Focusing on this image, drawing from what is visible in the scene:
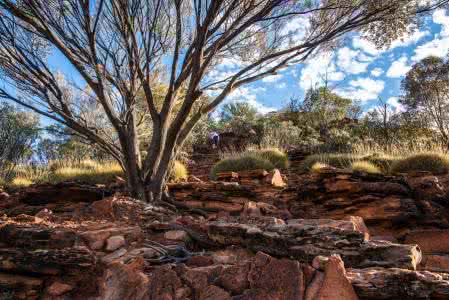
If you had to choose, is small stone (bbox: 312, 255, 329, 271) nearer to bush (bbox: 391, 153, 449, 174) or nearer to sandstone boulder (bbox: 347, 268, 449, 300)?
sandstone boulder (bbox: 347, 268, 449, 300)

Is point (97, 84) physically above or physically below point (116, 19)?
below

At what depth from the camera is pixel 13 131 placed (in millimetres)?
19500

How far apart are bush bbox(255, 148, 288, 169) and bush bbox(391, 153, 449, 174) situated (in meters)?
3.15

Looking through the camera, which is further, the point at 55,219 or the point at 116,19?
the point at 116,19

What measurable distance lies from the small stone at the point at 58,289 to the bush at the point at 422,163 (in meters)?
7.61

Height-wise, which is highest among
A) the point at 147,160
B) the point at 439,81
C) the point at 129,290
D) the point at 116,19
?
the point at 439,81

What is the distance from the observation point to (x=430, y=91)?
60.7 ft

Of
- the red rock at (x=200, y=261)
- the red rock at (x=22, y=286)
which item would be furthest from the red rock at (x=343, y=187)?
the red rock at (x=22, y=286)

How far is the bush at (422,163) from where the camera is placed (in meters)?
8.70

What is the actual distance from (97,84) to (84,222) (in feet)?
8.36

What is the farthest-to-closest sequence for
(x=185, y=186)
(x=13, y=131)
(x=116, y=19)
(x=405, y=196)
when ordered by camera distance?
(x=13, y=131) < (x=185, y=186) < (x=116, y=19) < (x=405, y=196)

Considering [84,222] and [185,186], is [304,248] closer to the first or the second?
[84,222]

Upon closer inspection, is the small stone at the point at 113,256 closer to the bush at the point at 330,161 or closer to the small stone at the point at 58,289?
the small stone at the point at 58,289

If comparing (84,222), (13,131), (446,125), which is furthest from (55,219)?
(446,125)
